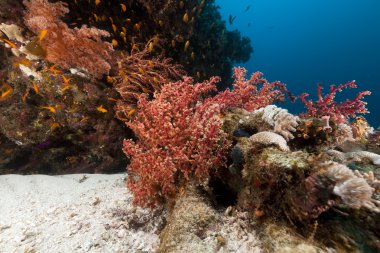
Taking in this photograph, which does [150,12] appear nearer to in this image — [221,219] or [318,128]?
[318,128]

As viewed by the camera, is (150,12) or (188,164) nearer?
(188,164)

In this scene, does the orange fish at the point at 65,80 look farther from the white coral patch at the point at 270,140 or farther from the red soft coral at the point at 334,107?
the red soft coral at the point at 334,107

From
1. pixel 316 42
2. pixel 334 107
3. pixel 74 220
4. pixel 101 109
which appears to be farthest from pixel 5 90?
pixel 316 42

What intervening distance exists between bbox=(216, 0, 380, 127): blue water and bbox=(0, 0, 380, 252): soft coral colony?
255 feet

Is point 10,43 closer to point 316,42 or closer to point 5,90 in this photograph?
point 5,90

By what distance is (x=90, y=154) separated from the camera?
5508 mm

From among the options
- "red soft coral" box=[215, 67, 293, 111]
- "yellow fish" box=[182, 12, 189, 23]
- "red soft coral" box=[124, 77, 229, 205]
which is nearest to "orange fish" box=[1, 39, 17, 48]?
"red soft coral" box=[124, 77, 229, 205]

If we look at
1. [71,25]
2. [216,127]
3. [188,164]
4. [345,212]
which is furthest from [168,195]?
[71,25]

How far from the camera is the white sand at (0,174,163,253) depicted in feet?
9.21

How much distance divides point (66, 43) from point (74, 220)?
343cm

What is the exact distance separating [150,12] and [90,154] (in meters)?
3.75

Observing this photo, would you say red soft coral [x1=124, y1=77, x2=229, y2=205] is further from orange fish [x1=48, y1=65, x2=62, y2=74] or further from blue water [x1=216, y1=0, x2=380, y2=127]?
blue water [x1=216, y1=0, x2=380, y2=127]

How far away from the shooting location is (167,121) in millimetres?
3098

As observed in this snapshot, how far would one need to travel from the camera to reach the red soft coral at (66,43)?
4.87 metres
